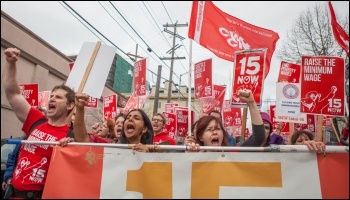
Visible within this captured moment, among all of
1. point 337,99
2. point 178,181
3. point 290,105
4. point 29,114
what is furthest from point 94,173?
point 290,105

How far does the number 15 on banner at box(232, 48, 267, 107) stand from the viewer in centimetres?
434

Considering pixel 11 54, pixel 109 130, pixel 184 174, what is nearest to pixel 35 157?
pixel 11 54

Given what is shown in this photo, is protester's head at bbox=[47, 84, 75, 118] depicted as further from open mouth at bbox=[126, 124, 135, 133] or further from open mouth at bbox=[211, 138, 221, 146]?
open mouth at bbox=[211, 138, 221, 146]

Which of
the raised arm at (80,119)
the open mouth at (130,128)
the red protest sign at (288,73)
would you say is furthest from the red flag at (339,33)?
the raised arm at (80,119)

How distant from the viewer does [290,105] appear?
20.2 ft

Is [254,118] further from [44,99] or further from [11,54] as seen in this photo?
[44,99]

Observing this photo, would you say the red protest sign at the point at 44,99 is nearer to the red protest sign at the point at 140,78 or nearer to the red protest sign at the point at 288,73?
the red protest sign at the point at 140,78

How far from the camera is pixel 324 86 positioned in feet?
16.8

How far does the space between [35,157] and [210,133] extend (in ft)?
5.31

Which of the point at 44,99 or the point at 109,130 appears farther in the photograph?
the point at 44,99

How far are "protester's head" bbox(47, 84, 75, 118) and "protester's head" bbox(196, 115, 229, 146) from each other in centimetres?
131

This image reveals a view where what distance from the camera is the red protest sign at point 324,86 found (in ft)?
16.7

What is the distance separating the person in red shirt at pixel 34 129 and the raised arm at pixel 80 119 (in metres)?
0.24

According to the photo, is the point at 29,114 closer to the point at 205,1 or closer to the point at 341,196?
the point at 341,196
